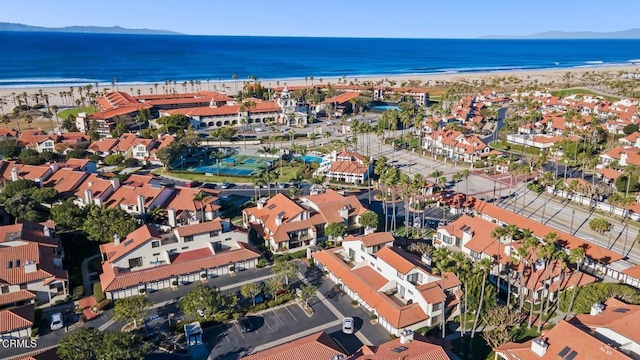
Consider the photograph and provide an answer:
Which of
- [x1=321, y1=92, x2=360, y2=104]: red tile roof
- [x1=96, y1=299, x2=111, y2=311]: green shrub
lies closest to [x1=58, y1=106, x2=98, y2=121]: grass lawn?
[x1=321, y1=92, x2=360, y2=104]: red tile roof

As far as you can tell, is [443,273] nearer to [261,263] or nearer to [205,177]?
[261,263]

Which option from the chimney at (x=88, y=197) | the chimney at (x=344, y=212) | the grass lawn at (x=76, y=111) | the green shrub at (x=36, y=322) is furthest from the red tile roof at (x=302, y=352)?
the grass lawn at (x=76, y=111)

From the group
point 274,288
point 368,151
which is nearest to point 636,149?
point 368,151

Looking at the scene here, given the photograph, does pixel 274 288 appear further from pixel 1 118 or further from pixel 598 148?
pixel 1 118

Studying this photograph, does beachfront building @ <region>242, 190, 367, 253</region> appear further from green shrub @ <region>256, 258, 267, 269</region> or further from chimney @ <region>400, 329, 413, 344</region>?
chimney @ <region>400, 329, 413, 344</region>

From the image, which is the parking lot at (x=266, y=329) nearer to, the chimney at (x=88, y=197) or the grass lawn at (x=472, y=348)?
the grass lawn at (x=472, y=348)
